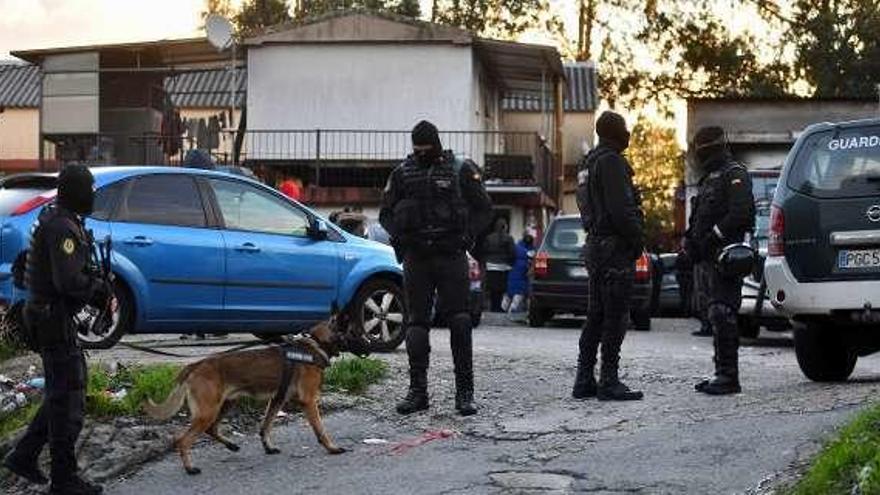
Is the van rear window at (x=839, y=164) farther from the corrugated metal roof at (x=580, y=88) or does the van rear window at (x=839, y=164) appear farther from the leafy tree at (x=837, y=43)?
the leafy tree at (x=837, y=43)

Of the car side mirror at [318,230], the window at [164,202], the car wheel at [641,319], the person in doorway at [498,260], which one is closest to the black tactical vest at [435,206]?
the window at [164,202]

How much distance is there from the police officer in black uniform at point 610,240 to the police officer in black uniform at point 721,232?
1.81 ft

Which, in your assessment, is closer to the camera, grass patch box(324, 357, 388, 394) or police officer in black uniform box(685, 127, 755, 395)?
police officer in black uniform box(685, 127, 755, 395)

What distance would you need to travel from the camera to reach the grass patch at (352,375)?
9828mm

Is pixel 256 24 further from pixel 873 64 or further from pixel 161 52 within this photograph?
pixel 161 52

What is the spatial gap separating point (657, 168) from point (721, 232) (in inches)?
2793

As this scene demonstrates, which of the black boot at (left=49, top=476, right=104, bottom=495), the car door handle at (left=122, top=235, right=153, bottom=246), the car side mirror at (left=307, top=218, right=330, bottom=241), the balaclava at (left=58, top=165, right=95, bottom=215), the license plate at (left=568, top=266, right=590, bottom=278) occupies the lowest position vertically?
the black boot at (left=49, top=476, right=104, bottom=495)

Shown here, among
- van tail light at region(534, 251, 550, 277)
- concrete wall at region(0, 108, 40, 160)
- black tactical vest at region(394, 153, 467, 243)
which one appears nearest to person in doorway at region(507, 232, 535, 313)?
van tail light at region(534, 251, 550, 277)

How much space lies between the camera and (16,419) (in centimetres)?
898

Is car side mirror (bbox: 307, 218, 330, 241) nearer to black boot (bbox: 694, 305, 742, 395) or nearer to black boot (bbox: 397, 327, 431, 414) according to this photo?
black boot (bbox: 397, 327, 431, 414)

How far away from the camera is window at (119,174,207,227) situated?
1144 centimetres

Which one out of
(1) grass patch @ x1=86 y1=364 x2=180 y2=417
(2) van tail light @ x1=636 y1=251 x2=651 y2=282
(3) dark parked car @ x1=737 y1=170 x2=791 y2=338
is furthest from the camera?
(2) van tail light @ x1=636 y1=251 x2=651 y2=282

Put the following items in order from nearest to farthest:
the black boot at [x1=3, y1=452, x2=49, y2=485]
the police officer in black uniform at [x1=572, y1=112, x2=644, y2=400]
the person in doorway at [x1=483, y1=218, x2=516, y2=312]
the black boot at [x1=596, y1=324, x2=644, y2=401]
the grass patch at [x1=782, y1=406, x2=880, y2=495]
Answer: the grass patch at [x1=782, y1=406, x2=880, y2=495]
the black boot at [x1=3, y1=452, x2=49, y2=485]
the police officer in black uniform at [x1=572, y1=112, x2=644, y2=400]
the black boot at [x1=596, y1=324, x2=644, y2=401]
the person in doorway at [x1=483, y1=218, x2=516, y2=312]

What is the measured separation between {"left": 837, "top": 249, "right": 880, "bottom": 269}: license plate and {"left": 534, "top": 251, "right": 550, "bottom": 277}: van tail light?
32.6 feet
